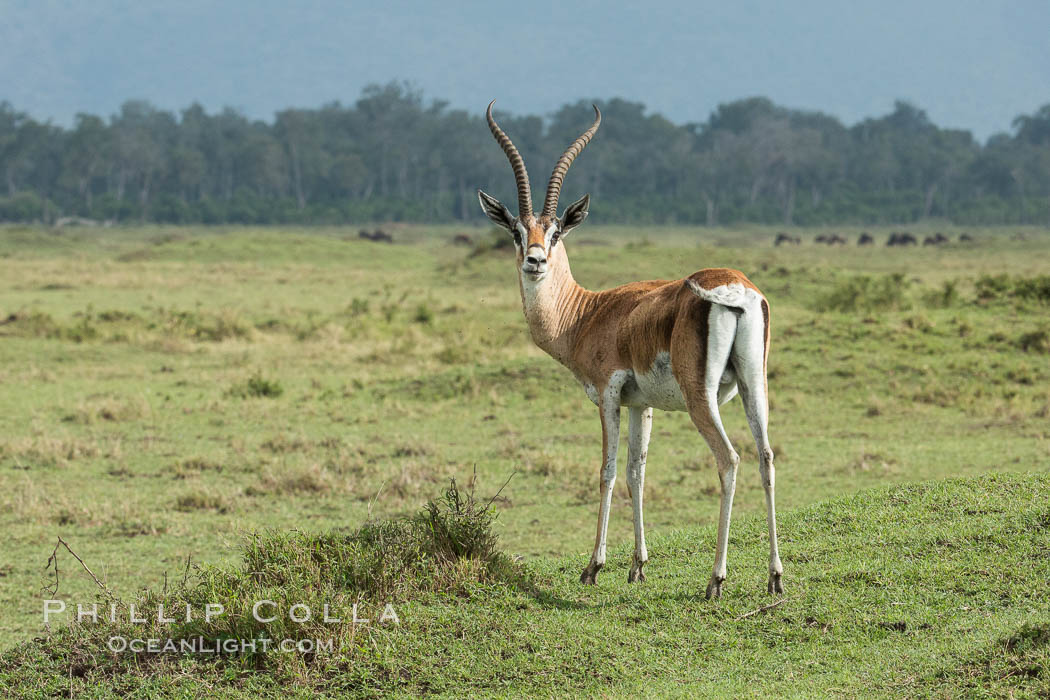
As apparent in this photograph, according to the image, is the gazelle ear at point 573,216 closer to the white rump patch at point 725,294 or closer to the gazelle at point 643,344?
the gazelle at point 643,344

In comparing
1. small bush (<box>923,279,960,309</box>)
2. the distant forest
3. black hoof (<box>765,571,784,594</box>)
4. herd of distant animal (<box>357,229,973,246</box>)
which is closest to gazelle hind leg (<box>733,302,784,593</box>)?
black hoof (<box>765,571,784,594</box>)

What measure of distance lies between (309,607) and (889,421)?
1033 centimetres

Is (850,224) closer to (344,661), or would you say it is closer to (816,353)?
(816,353)

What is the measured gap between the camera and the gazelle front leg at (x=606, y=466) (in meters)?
6.82

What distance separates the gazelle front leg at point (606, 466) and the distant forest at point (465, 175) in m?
78.1

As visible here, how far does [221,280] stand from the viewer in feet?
112

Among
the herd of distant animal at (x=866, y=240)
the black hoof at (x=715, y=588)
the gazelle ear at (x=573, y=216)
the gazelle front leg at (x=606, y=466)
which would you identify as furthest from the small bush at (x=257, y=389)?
the herd of distant animal at (x=866, y=240)

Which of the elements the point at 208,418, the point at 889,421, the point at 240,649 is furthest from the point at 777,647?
the point at 208,418

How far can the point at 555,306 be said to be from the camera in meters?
7.43

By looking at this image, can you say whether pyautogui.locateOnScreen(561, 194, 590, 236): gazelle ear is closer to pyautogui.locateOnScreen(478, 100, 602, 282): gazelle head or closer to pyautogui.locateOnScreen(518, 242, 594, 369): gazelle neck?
pyautogui.locateOnScreen(478, 100, 602, 282): gazelle head

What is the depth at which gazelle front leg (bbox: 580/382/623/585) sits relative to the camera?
268 inches

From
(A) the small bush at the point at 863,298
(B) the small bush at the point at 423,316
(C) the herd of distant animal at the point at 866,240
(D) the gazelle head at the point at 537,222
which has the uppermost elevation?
(D) the gazelle head at the point at 537,222

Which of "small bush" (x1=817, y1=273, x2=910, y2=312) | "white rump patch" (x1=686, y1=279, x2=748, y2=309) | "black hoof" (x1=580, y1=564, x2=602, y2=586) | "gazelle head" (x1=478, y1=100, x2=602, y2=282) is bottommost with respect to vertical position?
"black hoof" (x1=580, y1=564, x2=602, y2=586)

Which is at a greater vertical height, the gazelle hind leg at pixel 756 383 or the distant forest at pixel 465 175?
the distant forest at pixel 465 175
